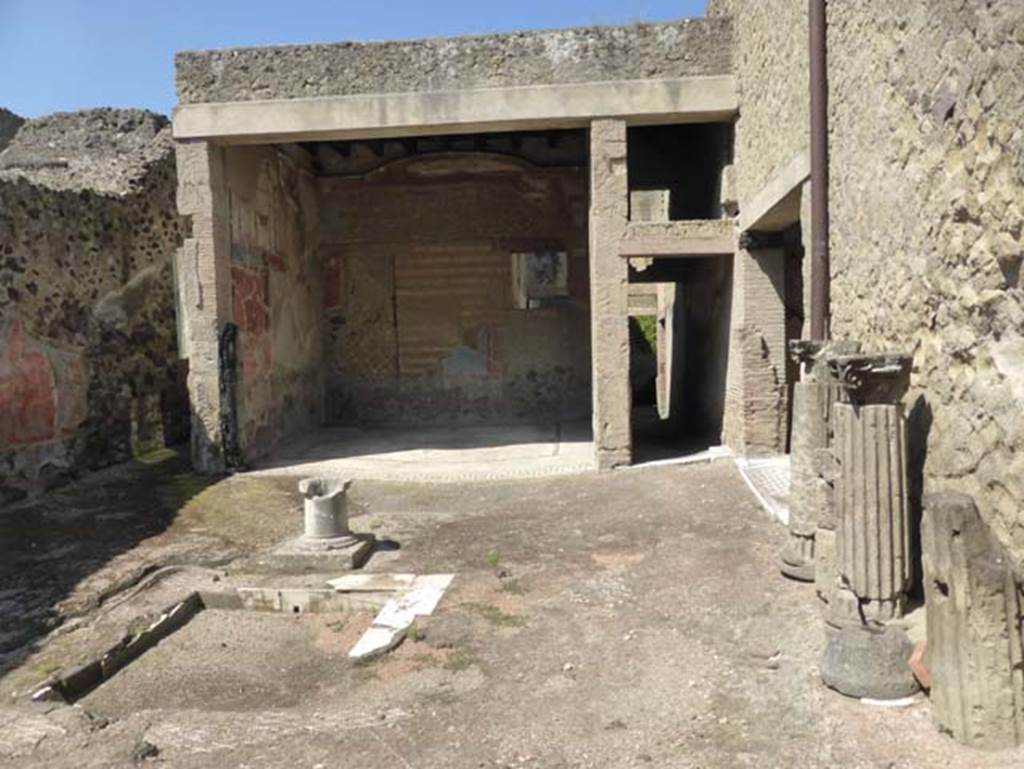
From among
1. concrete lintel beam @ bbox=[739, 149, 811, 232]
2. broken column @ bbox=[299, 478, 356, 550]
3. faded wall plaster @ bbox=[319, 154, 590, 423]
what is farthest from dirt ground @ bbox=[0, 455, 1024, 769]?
faded wall plaster @ bbox=[319, 154, 590, 423]

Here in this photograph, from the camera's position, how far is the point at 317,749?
3492 mm

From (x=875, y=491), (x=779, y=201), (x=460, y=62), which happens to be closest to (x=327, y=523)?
(x=875, y=491)

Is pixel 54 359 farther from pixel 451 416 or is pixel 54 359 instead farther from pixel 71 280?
pixel 451 416

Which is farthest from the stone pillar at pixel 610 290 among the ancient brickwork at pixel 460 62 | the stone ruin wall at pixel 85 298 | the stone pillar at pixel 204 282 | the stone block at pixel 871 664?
the stone ruin wall at pixel 85 298

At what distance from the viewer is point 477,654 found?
442cm

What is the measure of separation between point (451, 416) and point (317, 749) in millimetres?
9796

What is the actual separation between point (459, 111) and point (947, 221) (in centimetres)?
635

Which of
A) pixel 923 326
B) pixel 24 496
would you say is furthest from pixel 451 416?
pixel 923 326

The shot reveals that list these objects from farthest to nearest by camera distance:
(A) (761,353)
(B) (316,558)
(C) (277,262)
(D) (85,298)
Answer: (C) (277,262)
(D) (85,298)
(A) (761,353)
(B) (316,558)

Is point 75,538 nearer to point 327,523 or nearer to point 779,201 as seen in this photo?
point 327,523

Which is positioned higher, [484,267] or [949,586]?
[484,267]

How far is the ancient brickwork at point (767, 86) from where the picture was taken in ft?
20.2

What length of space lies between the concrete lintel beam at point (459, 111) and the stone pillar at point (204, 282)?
0.34 meters

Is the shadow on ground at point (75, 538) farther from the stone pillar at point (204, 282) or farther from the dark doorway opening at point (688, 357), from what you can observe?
the dark doorway opening at point (688, 357)
